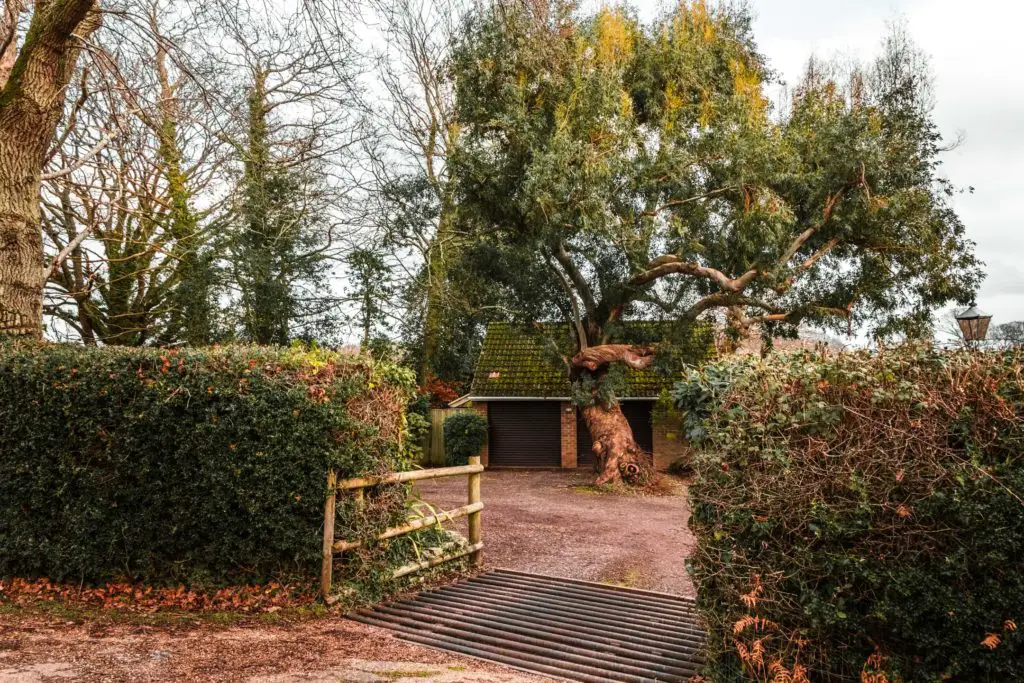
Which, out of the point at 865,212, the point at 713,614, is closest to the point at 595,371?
the point at 865,212

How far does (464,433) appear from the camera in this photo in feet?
80.2

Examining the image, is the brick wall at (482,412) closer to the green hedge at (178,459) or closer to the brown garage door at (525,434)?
the brown garage door at (525,434)

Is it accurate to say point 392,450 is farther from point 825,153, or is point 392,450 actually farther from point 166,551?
point 825,153

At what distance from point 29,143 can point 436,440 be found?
17976 mm

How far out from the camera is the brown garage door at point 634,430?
24.9m

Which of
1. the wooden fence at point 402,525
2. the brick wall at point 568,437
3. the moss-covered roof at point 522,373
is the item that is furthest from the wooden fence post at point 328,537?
the brick wall at point 568,437

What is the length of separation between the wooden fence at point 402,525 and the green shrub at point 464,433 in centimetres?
1520

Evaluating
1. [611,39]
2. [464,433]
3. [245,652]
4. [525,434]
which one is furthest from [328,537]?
[525,434]

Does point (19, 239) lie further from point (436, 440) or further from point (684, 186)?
point (436, 440)

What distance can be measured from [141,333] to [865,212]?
1814 centimetres

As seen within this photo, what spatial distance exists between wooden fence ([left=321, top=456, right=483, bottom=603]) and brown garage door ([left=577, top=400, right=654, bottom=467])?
15980mm

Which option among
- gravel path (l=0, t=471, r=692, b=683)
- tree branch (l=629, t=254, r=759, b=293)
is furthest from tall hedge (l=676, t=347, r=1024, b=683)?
tree branch (l=629, t=254, r=759, b=293)

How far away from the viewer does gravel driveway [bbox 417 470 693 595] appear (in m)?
9.55

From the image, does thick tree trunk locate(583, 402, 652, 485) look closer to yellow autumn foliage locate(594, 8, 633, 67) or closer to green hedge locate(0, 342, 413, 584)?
yellow autumn foliage locate(594, 8, 633, 67)
